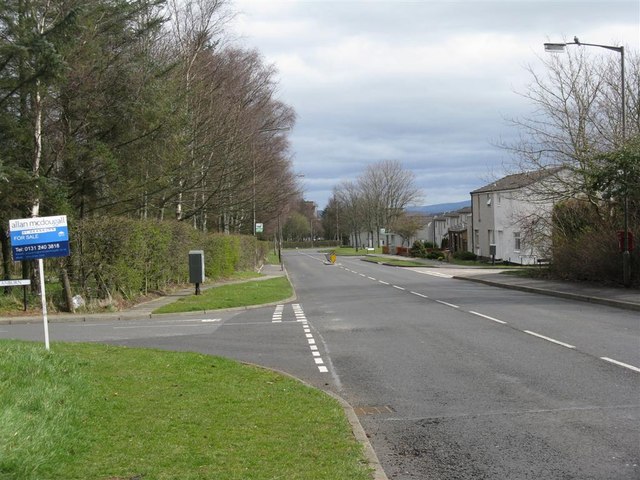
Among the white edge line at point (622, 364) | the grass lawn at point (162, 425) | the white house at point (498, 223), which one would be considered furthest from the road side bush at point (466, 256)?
the grass lawn at point (162, 425)

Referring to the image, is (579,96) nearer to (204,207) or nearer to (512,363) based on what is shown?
(204,207)

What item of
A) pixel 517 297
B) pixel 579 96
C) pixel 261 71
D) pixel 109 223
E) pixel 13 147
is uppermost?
pixel 261 71

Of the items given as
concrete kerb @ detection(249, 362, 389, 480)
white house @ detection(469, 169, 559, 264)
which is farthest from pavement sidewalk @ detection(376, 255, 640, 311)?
white house @ detection(469, 169, 559, 264)

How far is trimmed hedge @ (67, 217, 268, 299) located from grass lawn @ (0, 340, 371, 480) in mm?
11638

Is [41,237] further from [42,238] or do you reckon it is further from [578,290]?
[578,290]

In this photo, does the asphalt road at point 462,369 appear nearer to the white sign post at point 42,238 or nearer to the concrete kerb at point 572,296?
the concrete kerb at point 572,296

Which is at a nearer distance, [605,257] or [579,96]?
[605,257]

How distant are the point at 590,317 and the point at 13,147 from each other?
17.3 meters

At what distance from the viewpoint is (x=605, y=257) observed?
24391 millimetres

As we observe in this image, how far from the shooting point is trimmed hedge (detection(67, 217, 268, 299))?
20469 millimetres

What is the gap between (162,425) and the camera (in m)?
6.22

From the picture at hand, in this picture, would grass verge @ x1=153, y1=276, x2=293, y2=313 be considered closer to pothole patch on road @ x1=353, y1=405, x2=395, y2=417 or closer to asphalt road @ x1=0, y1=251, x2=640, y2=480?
asphalt road @ x1=0, y1=251, x2=640, y2=480

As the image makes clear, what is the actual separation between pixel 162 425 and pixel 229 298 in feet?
55.7

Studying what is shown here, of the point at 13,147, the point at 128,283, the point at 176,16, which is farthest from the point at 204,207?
the point at 13,147
